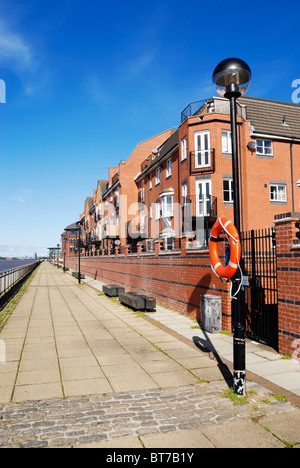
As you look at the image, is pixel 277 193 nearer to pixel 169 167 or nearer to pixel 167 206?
pixel 167 206

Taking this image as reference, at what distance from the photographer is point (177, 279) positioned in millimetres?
13531

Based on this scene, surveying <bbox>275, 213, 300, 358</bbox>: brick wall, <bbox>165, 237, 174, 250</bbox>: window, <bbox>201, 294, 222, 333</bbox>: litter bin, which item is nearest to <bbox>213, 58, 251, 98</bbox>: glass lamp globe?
<bbox>275, 213, 300, 358</bbox>: brick wall

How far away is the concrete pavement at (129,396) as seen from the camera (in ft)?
13.5

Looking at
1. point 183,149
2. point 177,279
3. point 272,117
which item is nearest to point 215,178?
point 183,149

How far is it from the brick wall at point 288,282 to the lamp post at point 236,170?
7.43 ft

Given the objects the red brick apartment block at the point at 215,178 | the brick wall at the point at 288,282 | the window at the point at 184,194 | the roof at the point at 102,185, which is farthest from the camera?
the roof at the point at 102,185

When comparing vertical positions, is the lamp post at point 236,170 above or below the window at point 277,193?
A: below

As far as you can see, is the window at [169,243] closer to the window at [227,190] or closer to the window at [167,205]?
the window at [167,205]

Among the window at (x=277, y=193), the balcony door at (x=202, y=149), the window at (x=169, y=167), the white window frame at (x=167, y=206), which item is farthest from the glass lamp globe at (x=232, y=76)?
the window at (x=169, y=167)

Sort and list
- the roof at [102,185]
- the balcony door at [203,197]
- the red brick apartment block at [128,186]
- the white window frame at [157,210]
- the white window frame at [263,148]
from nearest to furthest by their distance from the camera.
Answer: the balcony door at [203,197] → the white window frame at [263,148] → the white window frame at [157,210] → the red brick apartment block at [128,186] → the roof at [102,185]

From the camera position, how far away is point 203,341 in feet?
28.9

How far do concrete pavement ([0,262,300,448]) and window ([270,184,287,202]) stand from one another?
15.8 m

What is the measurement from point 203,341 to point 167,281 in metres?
5.99
